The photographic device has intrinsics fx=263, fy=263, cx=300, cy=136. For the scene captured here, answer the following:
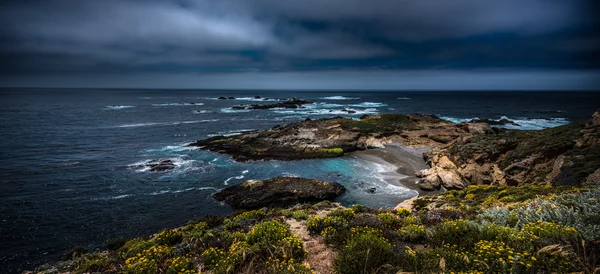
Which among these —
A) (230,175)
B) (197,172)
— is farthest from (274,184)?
(197,172)

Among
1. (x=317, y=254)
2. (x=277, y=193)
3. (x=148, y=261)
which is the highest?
(x=148, y=261)

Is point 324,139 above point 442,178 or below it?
above

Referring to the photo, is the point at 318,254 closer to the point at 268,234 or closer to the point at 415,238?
the point at 268,234

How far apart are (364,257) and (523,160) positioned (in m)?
23.3

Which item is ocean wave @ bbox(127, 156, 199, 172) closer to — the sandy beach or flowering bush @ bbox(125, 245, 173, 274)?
the sandy beach

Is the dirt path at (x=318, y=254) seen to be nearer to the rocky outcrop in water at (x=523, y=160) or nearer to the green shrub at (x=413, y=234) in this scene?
the green shrub at (x=413, y=234)

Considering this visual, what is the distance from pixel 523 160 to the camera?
22.1 meters

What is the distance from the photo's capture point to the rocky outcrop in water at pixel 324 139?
125 feet

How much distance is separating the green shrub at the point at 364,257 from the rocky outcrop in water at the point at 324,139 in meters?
29.7

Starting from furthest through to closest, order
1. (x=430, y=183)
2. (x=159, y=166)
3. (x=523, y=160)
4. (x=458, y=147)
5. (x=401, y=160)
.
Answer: (x=401, y=160), (x=159, y=166), (x=458, y=147), (x=430, y=183), (x=523, y=160)

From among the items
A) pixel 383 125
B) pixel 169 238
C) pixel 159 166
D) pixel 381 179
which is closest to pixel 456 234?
pixel 169 238

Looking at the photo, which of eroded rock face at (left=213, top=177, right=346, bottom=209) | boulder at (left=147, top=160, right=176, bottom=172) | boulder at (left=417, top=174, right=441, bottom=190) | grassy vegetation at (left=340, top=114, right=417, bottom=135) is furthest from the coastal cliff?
grassy vegetation at (left=340, top=114, right=417, bottom=135)

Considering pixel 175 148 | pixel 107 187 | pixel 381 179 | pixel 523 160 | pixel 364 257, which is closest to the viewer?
pixel 364 257

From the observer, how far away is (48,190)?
24.6 m
